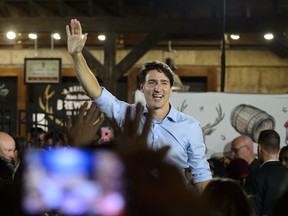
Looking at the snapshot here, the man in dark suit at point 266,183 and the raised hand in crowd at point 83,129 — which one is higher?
the raised hand in crowd at point 83,129

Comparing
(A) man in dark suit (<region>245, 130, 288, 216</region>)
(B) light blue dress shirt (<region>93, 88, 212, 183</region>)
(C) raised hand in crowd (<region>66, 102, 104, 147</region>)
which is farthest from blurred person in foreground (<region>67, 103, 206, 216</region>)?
(A) man in dark suit (<region>245, 130, 288, 216</region>)

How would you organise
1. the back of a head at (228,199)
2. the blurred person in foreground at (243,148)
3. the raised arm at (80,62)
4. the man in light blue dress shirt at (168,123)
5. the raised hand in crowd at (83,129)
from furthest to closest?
the blurred person in foreground at (243,148) → the man in light blue dress shirt at (168,123) → the raised arm at (80,62) → the back of a head at (228,199) → the raised hand in crowd at (83,129)

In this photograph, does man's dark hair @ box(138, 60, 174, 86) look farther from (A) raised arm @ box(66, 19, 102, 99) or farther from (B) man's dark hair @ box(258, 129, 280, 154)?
(B) man's dark hair @ box(258, 129, 280, 154)

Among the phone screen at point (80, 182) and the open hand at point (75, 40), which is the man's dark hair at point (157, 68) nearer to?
the open hand at point (75, 40)

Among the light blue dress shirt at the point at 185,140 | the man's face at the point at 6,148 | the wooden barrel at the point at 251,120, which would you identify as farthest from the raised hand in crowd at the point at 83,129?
the wooden barrel at the point at 251,120

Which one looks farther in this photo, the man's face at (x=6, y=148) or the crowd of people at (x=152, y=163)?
the man's face at (x=6, y=148)

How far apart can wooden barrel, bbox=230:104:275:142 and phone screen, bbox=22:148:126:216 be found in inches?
334

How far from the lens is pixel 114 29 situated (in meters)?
14.0

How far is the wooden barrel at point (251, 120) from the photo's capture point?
9.67 m

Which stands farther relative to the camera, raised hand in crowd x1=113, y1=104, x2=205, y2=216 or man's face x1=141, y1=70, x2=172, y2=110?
man's face x1=141, y1=70, x2=172, y2=110

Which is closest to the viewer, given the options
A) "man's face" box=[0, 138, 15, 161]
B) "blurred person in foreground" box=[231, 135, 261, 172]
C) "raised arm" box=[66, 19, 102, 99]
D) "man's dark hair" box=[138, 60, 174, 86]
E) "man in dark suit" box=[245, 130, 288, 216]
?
"raised arm" box=[66, 19, 102, 99]

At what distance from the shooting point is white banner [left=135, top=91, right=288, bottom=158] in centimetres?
963

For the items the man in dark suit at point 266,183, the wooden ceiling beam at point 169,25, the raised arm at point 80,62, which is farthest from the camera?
the wooden ceiling beam at point 169,25

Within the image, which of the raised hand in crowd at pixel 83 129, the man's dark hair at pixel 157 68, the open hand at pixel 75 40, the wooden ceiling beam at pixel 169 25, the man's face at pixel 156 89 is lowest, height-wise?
the raised hand in crowd at pixel 83 129
